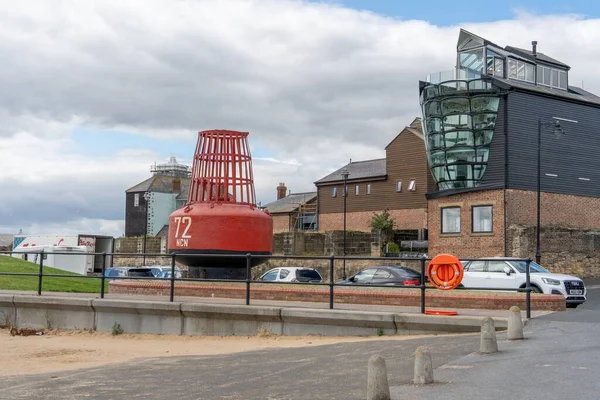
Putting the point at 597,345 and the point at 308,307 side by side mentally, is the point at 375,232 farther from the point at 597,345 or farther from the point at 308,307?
the point at 597,345

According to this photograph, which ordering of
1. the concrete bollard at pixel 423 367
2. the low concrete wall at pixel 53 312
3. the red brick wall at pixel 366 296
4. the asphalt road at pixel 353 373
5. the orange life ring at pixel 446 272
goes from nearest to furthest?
the asphalt road at pixel 353 373
the concrete bollard at pixel 423 367
the orange life ring at pixel 446 272
the red brick wall at pixel 366 296
the low concrete wall at pixel 53 312

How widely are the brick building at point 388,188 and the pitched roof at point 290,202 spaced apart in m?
9.45

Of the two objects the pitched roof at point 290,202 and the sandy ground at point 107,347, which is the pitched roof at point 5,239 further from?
the sandy ground at point 107,347

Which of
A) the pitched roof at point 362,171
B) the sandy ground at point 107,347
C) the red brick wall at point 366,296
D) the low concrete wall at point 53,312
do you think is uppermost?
the pitched roof at point 362,171

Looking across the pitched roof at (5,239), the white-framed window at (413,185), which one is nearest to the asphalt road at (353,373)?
the white-framed window at (413,185)

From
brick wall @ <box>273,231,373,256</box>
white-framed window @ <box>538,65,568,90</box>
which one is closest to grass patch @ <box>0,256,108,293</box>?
brick wall @ <box>273,231,373,256</box>

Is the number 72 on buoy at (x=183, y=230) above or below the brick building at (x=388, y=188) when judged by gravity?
below

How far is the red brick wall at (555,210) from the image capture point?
42.6 metres

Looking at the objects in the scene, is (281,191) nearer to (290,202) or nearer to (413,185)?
(290,202)

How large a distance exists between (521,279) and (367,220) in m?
38.2

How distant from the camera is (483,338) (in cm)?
1014

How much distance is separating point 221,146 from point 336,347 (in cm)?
931

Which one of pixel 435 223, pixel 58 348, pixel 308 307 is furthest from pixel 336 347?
pixel 435 223

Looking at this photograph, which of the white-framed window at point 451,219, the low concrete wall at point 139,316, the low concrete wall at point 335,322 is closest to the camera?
the low concrete wall at point 335,322
